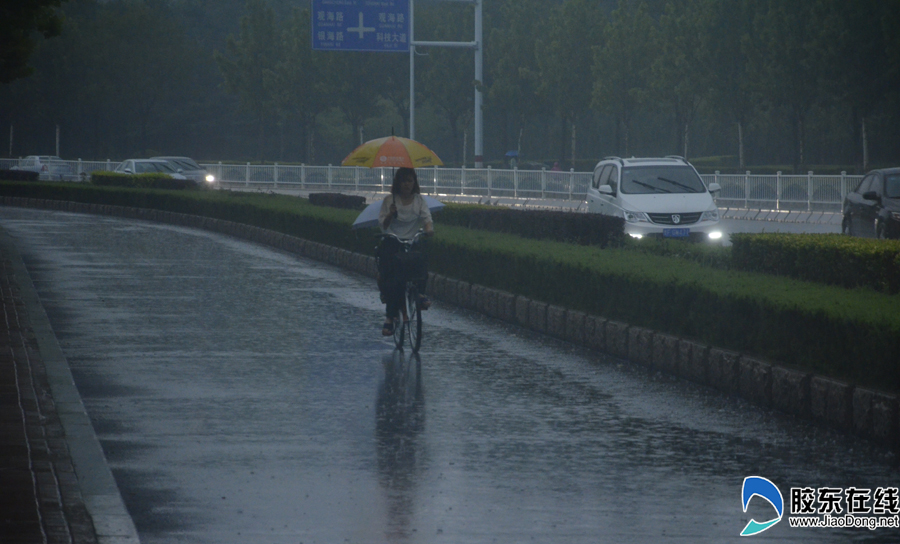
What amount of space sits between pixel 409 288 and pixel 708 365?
3.24 meters

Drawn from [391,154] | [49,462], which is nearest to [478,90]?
[391,154]

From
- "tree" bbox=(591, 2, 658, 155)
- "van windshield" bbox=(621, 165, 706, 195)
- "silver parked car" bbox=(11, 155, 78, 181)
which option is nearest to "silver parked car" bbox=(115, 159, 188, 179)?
"silver parked car" bbox=(11, 155, 78, 181)

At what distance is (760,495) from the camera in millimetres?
6559

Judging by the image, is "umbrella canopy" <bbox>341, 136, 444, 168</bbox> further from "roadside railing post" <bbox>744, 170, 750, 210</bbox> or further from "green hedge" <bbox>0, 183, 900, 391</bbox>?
"roadside railing post" <bbox>744, 170, 750, 210</bbox>

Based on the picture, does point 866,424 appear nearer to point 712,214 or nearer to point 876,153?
point 712,214

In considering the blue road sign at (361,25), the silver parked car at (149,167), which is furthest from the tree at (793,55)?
the silver parked car at (149,167)

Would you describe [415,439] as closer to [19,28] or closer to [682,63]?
[19,28]

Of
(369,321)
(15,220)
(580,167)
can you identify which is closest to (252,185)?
(580,167)

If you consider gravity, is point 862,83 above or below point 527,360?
above

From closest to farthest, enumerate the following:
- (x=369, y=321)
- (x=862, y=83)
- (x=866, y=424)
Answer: (x=866, y=424) → (x=369, y=321) → (x=862, y=83)

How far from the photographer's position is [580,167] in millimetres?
63656

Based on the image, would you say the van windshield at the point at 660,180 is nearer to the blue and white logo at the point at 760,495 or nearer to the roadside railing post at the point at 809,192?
the roadside railing post at the point at 809,192

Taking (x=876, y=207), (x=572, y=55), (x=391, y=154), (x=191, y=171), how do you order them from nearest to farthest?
1. (x=876, y=207)
2. (x=391, y=154)
3. (x=191, y=171)
4. (x=572, y=55)

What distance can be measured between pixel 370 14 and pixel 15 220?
584 inches
